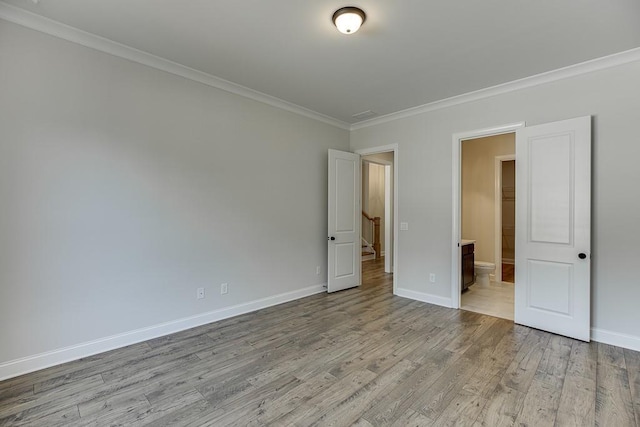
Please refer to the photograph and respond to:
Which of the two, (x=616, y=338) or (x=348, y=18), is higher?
(x=348, y=18)

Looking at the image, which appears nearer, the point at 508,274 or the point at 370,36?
the point at 370,36

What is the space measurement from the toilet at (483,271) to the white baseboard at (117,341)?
3444mm

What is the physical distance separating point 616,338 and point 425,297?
1937 mm

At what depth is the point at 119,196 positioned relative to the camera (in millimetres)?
2777

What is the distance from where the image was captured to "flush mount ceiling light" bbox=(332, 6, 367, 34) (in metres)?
2.20

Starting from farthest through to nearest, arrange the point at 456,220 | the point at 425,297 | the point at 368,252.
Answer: the point at 368,252
the point at 425,297
the point at 456,220

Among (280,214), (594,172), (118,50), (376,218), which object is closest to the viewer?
(118,50)

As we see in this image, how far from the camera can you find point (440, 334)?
3137mm

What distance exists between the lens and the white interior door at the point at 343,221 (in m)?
4.67

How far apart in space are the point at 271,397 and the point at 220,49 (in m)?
2.98

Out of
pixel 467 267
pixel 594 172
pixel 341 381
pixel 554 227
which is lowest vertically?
pixel 341 381

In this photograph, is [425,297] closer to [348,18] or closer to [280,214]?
[280,214]

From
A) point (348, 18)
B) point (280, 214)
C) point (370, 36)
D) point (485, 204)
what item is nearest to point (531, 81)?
point (370, 36)

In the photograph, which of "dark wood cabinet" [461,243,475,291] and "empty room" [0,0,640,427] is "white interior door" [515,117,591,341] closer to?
"empty room" [0,0,640,427]
